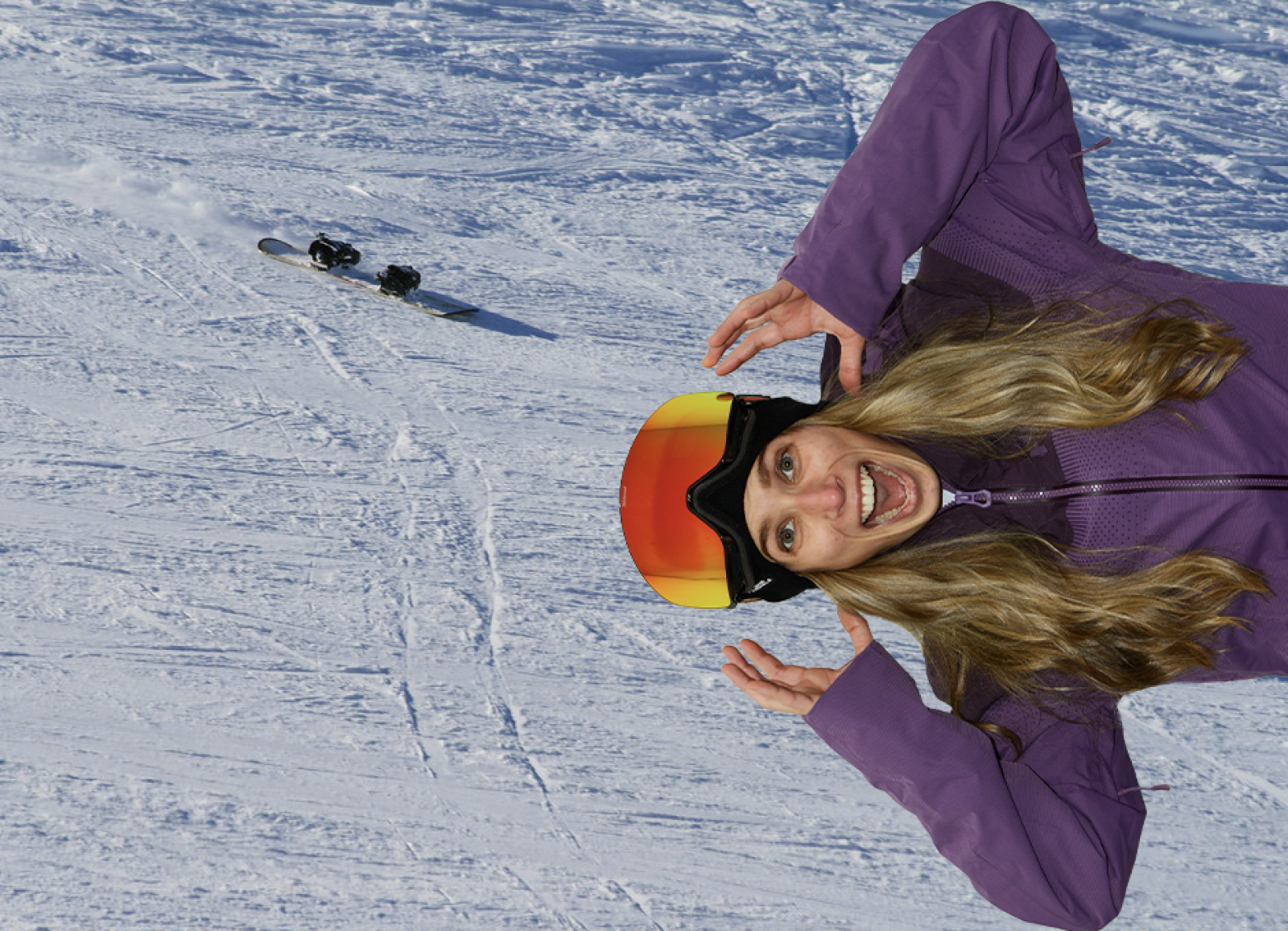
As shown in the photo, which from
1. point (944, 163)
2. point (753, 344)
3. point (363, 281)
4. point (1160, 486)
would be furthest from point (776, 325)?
point (363, 281)

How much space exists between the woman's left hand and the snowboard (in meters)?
1.90

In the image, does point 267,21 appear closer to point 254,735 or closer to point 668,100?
point 668,100

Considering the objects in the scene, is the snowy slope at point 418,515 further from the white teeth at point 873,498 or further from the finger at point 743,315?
the finger at point 743,315

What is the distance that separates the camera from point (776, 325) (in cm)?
180

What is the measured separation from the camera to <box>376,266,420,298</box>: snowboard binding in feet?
10.9

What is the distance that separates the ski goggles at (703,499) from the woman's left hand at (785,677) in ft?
0.41

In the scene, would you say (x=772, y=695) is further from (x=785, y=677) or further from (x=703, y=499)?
(x=703, y=499)

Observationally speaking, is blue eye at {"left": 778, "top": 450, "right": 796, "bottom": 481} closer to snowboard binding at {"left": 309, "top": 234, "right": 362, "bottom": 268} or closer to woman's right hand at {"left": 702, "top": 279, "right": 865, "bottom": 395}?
woman's right hand at {"left": 702, "top": 279, "right": 865, "bottom": 395}

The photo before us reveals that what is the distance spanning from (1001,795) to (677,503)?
0.69 meters

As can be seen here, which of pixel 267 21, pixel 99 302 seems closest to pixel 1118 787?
pixel 99 302

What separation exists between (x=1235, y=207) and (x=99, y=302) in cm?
386

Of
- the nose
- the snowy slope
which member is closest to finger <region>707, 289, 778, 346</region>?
the nose

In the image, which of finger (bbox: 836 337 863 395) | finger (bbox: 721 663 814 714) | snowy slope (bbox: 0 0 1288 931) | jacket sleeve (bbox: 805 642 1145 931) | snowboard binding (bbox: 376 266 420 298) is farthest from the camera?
snowboard binding (bbox: 376 266 420 298)

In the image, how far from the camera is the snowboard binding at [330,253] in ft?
11.1
